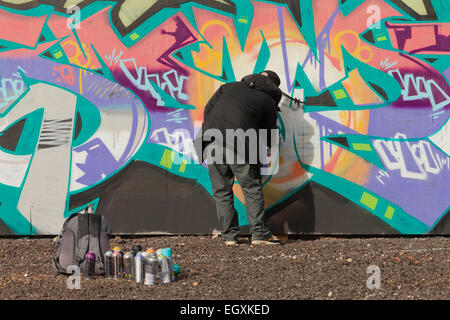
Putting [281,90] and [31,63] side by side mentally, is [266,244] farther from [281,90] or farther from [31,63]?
[31,63]

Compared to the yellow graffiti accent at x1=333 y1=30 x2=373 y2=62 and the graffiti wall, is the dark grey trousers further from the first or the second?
the yellow graffiti accent at x1=333 y1=30 x2=373 y2=62

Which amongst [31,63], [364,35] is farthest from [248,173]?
[31,63]

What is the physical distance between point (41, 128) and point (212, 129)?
189cm

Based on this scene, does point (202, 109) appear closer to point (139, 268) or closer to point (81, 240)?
point (81, 240)

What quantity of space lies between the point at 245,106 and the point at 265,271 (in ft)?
5.93

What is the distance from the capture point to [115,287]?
470 centimetres

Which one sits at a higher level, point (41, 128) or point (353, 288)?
point (41, 128)

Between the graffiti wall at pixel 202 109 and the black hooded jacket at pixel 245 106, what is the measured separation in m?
0.39

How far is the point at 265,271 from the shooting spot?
520 centimetres

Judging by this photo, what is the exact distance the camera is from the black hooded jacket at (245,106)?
629cm

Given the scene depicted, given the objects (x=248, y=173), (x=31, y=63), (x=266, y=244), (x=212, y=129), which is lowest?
(x=266, y=244)

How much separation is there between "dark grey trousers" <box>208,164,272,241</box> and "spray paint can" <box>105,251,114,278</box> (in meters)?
1.67

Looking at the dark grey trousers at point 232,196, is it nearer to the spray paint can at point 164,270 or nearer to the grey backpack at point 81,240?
the grey backpack at point 81,240

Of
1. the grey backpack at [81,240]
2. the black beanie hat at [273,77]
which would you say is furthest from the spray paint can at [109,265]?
the black beanie hat at [273,77]
